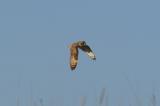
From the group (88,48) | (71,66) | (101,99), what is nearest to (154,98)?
(101,99)

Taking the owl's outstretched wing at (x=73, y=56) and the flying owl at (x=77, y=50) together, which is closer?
the owl's outstretched wing at (x=73, y=56)

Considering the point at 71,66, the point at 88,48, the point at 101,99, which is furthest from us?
the point at 101,99

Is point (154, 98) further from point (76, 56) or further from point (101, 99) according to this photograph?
point (76, 56)

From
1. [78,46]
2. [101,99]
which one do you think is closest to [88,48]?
[78,46]

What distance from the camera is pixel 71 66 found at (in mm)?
3730

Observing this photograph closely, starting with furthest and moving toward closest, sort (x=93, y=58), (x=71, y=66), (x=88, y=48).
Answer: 1. (x=88, y=48)
2. (x=93, y=58)
3. (x=71, y=66)

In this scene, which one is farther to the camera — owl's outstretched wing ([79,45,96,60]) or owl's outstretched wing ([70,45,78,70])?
owl's outstretched wing ([79,45,96,60])

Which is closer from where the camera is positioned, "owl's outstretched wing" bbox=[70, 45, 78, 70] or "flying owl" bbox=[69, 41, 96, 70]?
"owl's outstretched wing" bbox=[70, 45, 78, 70]

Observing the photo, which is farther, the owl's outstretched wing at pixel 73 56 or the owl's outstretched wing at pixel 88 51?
the owl's outstretched wing at pixel 88 51

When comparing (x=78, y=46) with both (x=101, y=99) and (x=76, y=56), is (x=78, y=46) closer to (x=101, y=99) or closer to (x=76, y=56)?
(x=76, y=56)

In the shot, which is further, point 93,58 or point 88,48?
point 88,48

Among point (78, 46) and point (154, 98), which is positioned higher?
point (78, 46)

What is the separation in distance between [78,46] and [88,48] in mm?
125

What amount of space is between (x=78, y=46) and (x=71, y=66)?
601mm
